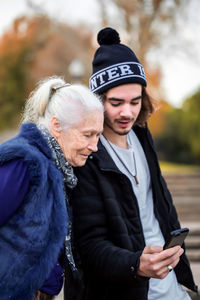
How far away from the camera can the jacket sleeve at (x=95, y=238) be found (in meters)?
1.74

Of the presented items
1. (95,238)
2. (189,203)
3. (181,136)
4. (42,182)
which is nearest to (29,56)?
(181,136)

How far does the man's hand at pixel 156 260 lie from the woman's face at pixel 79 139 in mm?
464

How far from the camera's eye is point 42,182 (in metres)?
1.53

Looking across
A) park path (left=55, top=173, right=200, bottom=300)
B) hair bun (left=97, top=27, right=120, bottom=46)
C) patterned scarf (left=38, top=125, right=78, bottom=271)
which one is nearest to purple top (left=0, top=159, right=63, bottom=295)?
patterned scarf (left=38, top=125, right=78, bottom=271)

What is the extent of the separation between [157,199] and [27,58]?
89.3 feet

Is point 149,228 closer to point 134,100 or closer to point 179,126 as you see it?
point 134,100

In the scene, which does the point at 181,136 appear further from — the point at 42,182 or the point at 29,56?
the point at 42,182

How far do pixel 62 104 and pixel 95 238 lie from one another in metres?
0.61

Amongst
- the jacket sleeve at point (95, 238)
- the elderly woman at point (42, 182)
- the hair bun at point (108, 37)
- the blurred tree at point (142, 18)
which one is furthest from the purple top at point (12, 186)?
the blurred tree at point (142, 18)

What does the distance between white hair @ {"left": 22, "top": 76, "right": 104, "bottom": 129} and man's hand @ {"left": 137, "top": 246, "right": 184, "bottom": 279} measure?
601 mm

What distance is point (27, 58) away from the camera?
92.2 ft

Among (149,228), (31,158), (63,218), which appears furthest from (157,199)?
(31,158)

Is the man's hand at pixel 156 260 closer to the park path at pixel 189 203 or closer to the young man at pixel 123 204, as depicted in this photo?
the young man at pixel 123 204

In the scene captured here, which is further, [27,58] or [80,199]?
[27,58]
